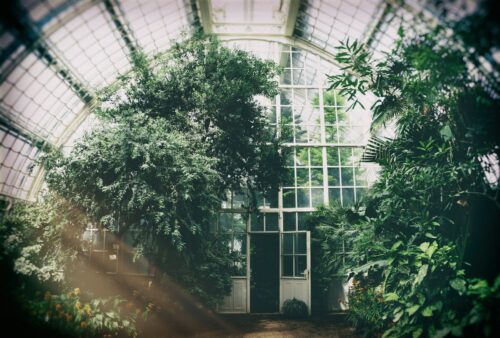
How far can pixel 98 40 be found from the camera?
10.4 m

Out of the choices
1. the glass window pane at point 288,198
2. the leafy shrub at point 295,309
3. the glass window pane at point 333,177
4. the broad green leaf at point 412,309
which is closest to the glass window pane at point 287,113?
the glass window pane at point 333,177

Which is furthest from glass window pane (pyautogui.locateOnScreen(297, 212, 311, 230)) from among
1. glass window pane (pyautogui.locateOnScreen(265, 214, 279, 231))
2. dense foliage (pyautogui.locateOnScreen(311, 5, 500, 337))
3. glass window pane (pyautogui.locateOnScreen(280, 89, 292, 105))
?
dense foliage (pyautogui.locateOnScreen(311, 5, 500, 337))

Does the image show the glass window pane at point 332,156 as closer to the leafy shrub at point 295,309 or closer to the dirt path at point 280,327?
the leafy shrub at point 295,309

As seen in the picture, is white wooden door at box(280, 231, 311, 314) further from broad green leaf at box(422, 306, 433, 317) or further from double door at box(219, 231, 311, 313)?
broad green leaf at box(422, 306, 433, 317)

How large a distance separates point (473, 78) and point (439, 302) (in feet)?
10.7

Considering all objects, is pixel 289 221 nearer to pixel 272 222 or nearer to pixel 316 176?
pixel 272 222

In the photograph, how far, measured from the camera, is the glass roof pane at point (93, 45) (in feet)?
31.0

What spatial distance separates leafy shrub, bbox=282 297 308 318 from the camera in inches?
369

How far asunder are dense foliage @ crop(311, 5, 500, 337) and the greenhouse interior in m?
0.03

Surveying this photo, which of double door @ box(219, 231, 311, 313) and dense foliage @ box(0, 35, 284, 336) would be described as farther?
double door @ box(219, 231, 311, 313)

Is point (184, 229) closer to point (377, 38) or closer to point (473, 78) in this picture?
point (473, 78)

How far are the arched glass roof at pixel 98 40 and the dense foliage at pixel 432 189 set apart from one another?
12.0ft

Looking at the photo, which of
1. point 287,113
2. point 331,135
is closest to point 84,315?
point 287,113

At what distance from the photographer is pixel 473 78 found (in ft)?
15.2
